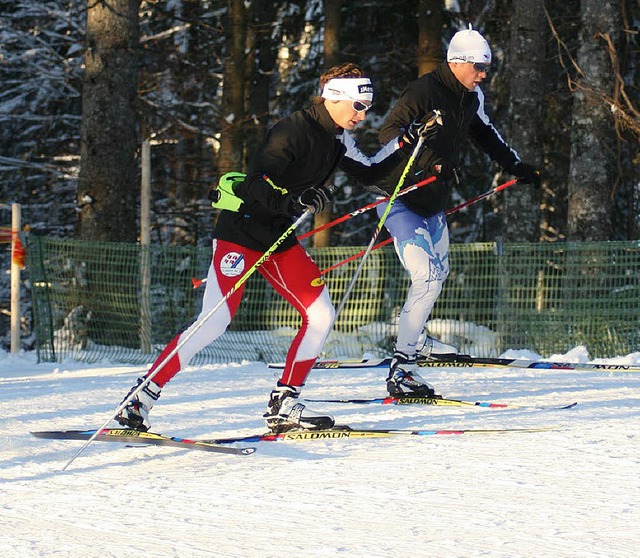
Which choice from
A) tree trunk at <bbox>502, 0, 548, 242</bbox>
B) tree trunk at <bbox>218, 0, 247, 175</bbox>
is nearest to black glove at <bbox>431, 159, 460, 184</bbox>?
tree trunk at <bbox>502, 0, 548, 242</bbox>

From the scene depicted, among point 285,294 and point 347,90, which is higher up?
point 347,90

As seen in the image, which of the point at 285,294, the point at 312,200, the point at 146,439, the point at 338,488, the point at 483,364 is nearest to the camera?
the point at 338,488

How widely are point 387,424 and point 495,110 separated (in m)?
14.4

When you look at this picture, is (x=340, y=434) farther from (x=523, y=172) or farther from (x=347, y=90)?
(x=523, y=172)

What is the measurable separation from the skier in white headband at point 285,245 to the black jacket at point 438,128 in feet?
3.96

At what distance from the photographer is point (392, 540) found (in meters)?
3.79

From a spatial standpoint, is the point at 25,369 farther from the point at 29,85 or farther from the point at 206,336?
the point at 29,85

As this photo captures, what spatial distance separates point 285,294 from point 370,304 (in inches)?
231

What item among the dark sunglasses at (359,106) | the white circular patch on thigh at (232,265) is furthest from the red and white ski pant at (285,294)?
the dark sunglasses at (359,106)

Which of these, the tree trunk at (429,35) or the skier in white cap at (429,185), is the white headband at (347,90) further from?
the tree trunk at (429,35)

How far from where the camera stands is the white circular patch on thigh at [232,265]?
5.75 m

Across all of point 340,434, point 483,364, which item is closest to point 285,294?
point 340,434

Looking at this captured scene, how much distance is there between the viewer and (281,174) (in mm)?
5719

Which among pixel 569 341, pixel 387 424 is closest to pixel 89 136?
pixel 569 341
